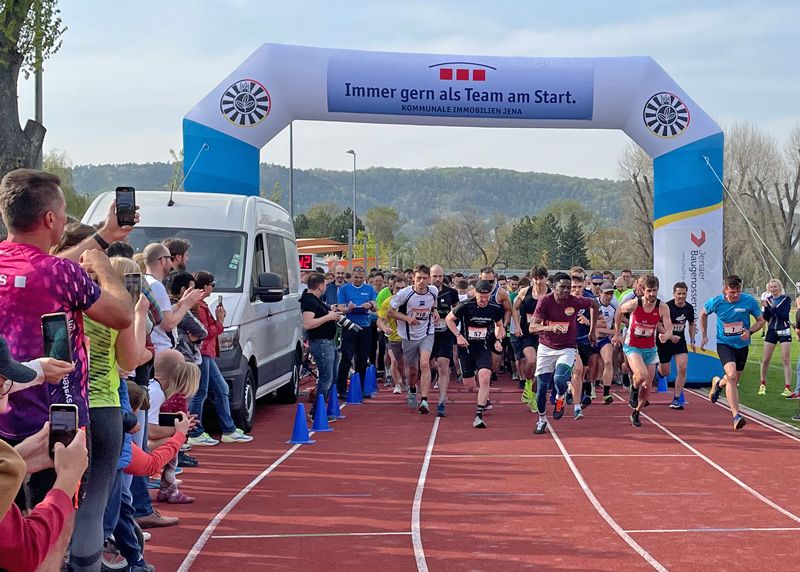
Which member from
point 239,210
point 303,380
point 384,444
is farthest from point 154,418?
point 303,380

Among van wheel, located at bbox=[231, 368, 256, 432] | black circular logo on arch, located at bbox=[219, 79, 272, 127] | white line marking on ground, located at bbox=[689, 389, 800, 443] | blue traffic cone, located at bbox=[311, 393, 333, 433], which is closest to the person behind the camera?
van wheel, located at bbox=[231, 368, 256, 432]

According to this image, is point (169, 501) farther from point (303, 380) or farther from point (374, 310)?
point (303, 380)

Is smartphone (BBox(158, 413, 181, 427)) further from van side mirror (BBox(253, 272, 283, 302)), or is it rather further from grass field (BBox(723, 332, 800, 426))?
grass field (BBox(723, 332, 800, 426))

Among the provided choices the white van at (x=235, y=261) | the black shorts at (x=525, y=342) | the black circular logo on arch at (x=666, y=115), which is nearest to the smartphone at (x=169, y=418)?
the white van at (x=235, y=261)

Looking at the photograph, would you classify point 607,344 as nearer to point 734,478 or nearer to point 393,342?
point 393,342

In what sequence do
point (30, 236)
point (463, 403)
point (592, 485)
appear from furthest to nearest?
point (463, 403), point (592, 485), point (30, 236)

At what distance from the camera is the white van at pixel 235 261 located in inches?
435

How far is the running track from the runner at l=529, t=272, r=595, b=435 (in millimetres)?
572

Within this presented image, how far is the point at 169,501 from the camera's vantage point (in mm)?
7895

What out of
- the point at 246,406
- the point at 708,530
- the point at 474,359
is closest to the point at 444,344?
the point at 474,359

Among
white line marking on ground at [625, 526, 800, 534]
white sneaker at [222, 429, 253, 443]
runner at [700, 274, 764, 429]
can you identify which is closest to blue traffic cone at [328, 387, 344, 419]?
white sneaker at [222, 429, 253, 443]

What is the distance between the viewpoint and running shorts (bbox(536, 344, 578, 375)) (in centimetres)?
1227

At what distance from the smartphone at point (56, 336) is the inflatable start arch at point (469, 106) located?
40.3 ft

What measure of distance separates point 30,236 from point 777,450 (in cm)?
899
